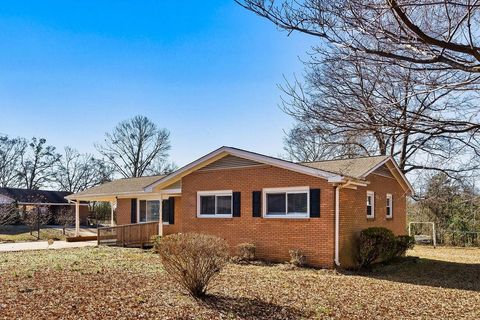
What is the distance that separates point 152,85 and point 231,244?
357 inches

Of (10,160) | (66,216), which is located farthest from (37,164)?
(66,216)

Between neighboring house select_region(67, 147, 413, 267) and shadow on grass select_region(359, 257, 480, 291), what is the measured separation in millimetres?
1380

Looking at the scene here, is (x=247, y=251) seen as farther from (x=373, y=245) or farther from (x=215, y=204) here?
(x=373, y=245)

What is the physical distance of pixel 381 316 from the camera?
776 cm

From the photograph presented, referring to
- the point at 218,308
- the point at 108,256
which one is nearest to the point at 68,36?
the point at 108,256

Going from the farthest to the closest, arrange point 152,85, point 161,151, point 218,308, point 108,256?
point 161,151 → point 152,85 → point 108,256 → point 218,308

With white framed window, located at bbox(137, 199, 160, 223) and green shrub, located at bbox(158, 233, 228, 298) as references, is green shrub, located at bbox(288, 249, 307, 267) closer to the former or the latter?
green shrub, located at bbox(158, 233, 228, 298)

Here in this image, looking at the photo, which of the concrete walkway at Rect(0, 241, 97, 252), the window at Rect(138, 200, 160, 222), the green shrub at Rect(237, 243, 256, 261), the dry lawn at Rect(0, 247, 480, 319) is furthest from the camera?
the window at Rect(138, 200, 160, 222)

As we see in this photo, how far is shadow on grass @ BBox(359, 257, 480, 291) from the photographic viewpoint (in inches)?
476

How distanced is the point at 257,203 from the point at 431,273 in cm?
603

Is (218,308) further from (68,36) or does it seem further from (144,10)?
(68,36)

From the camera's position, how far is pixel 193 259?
26.6ft

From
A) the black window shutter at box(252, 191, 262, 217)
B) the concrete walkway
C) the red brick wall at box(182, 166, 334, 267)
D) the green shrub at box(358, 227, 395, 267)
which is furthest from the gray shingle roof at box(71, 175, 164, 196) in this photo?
the green shrub at box(358, 227, 395, 267)

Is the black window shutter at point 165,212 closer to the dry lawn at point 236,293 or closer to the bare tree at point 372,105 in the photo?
the dry lawn at point 236,293
